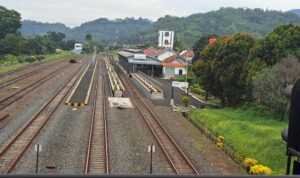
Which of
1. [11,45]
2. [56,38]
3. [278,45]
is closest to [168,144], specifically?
[278,45]

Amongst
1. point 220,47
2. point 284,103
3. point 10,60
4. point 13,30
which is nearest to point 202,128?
point 284,103

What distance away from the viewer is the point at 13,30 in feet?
370

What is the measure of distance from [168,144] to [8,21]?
9632cm

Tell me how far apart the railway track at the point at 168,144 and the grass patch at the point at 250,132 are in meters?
2.85

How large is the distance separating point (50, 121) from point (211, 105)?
18.5 m

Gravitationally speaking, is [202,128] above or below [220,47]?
below

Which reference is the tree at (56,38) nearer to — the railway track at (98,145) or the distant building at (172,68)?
the distant building at (172,68)

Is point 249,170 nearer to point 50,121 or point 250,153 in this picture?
point 250,153

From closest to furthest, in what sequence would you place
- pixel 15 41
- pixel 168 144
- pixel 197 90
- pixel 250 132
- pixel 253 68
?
1. pixel 168 144
2. pixel 250 132
3. pixel 253 68
4. pixel 197 90
5. pixel 15 41

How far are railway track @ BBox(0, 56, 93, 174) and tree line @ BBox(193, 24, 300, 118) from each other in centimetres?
1403

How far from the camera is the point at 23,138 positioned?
2102 cm

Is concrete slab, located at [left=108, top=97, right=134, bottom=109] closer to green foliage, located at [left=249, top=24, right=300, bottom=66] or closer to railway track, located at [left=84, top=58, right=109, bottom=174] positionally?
railway track, located at [left=84, top=58, right=109, bottom=174]

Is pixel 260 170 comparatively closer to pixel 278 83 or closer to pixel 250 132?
pixel 250 132

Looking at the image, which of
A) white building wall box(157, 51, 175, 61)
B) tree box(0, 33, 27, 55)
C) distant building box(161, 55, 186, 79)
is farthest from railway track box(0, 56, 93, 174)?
tree box(0, 33, 27, 55)
